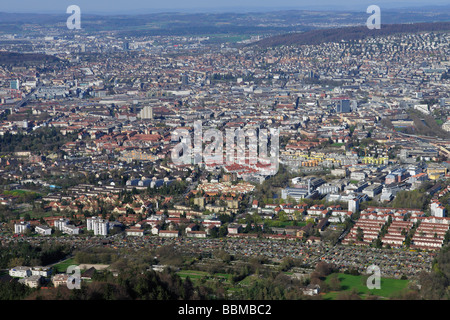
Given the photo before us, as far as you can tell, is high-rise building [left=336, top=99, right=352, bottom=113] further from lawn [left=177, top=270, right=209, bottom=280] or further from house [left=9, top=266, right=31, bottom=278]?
house [left=9, top=266, right=31, bottom=278]

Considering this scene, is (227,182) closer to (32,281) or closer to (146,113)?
(32,281)

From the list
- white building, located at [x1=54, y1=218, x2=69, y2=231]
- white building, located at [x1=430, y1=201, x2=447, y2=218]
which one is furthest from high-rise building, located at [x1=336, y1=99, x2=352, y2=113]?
white building, located at [x1=54, y1=218, x2=69, y2=231]

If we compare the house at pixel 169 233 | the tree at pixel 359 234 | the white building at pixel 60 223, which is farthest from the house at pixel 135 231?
the tree at pixel 359 234

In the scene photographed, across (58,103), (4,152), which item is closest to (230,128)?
(4,152)

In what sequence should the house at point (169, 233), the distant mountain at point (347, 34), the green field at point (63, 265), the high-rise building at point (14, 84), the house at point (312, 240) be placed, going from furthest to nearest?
the distant mountain at point (347, 34), the high-rise building at point (14, 84), the house at point (169, 233), the house at point (312, 240), the green field at point (63, 265)

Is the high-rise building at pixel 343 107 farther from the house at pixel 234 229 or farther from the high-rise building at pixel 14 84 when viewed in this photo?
the house at pixel 234 229

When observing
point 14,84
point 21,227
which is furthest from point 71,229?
point 14,84
